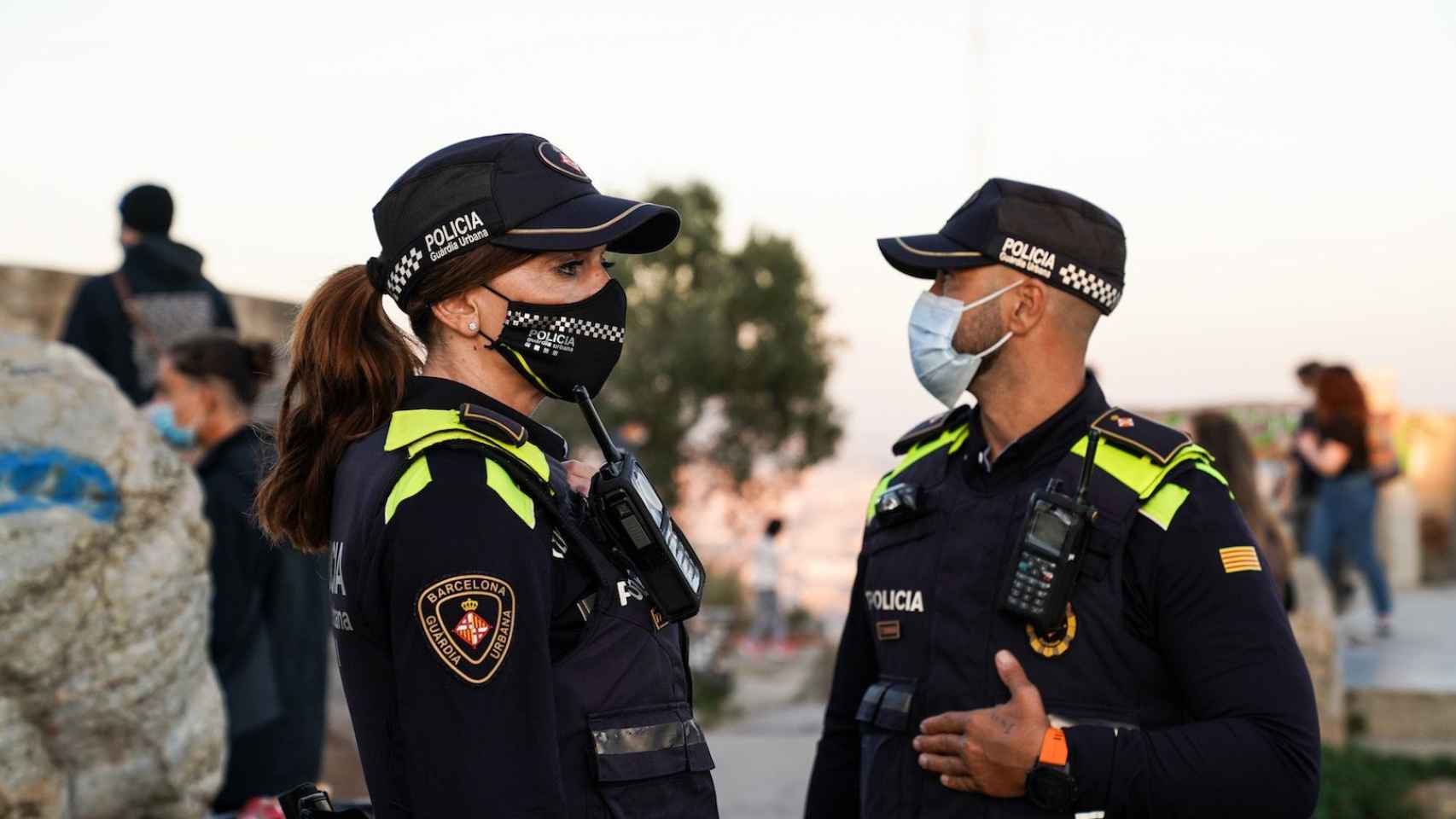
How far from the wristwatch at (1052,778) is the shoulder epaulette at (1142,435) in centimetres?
58

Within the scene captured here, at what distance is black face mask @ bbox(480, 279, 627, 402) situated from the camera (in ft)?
7.68

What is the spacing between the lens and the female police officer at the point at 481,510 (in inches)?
77.7

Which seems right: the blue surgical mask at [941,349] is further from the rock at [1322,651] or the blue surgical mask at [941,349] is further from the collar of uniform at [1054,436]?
the rock at [1322,651]

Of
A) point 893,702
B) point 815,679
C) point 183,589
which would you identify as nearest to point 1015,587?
point 893,702

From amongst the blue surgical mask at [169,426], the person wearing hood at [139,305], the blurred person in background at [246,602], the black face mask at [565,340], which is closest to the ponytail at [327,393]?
the black face mask at [565,340]

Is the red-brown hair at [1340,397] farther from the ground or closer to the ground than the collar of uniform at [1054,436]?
farther from the ground

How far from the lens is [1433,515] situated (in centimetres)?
1756

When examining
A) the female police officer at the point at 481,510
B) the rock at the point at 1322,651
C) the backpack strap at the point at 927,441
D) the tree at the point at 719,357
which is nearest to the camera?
the female police officer at the point at 481,510

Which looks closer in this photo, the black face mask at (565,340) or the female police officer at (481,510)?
the female police officer at (481,510)

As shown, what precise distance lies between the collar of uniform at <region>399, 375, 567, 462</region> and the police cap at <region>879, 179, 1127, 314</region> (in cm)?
108

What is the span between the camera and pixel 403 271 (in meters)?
2.32

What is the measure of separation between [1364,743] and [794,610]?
14091 mm

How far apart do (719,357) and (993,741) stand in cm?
2568

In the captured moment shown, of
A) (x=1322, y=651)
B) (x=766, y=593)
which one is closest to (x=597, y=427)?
(x=1322, y=651)
